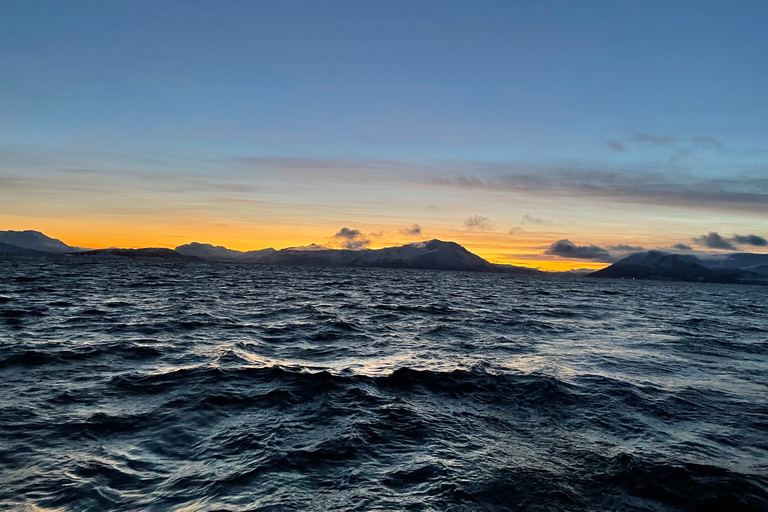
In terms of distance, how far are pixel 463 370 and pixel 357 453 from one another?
27.3ft

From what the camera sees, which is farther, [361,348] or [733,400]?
[361,348]

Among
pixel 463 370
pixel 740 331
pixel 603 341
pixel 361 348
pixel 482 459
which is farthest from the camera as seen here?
pixel 740 331

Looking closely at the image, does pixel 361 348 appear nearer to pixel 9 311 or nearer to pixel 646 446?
pixel 646 446

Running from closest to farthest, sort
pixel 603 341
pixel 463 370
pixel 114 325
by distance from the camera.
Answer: pixel 463 370, pixel 114 325, pixel 603 341

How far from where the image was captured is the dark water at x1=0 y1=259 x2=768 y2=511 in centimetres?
772

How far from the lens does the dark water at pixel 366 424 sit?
25.3 ft

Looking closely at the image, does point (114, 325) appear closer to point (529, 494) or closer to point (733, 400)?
point (529, 494)

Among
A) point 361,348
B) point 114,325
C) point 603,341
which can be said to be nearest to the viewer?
point 361,348

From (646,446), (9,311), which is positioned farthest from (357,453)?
(9,311)

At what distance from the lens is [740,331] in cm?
3500

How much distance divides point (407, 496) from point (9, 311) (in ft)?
102

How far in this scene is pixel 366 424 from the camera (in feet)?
36.0

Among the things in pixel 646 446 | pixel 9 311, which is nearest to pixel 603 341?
pixel 646 446

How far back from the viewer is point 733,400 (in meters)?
14.6
